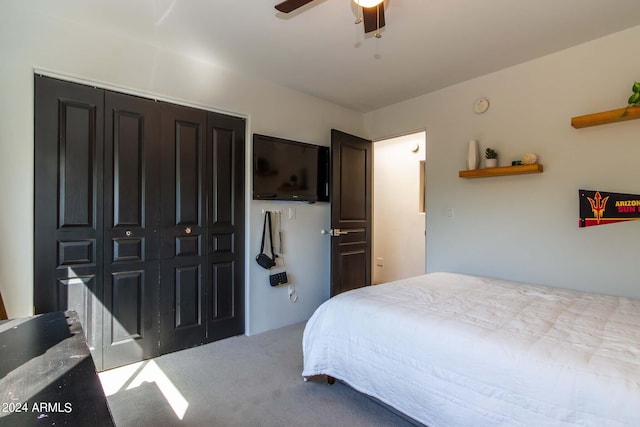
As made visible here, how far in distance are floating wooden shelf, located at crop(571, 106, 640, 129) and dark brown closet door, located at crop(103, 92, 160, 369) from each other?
3276 millimetres

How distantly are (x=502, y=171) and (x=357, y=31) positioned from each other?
5.59 feet

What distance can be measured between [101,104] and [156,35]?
66 cm

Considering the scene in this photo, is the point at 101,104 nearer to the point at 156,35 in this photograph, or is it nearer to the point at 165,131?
the point at 165,131

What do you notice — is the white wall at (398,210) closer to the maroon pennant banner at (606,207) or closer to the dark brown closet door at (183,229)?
the maroon pennant banner at (606,207)

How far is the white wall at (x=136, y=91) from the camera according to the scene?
6.55 feet

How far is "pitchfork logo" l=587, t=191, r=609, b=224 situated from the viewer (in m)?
2.37

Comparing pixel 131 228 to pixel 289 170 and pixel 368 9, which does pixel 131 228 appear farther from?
pixel 368 9

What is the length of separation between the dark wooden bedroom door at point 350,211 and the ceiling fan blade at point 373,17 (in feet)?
5.61

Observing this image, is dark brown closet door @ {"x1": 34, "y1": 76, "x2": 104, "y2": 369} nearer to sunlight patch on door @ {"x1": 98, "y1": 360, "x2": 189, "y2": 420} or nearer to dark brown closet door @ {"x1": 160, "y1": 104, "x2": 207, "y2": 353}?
sunlight patch on door @ {"x1": 98, "y1": 360, "x2": 189, "y2": 420}

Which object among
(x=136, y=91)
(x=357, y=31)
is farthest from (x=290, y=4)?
(x=136, y=91)

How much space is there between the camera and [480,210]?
10.1 ft

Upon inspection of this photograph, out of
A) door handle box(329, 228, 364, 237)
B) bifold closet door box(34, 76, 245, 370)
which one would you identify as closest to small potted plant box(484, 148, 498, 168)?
door handle box(329, 228, 364, 237)

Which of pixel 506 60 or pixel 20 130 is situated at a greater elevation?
pixel 506 60

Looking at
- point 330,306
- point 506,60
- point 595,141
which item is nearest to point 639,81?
point 595,141
